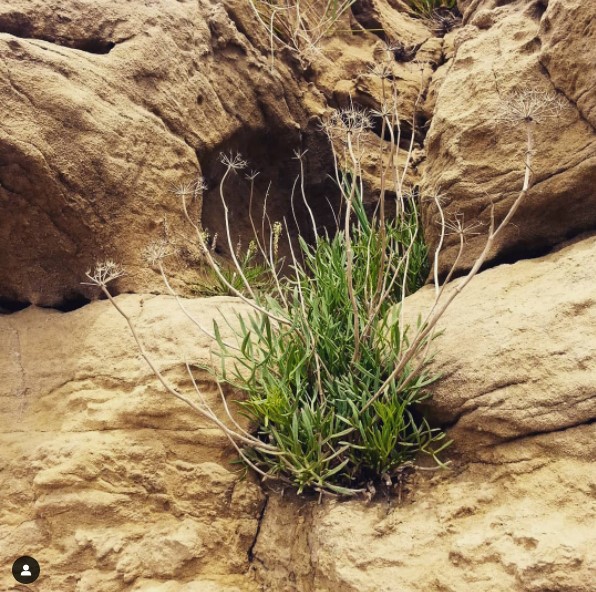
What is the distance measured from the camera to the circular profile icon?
2348 millimetres

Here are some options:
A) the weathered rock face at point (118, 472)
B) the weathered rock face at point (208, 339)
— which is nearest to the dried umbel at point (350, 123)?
the weathered rock face at point (208, 339)

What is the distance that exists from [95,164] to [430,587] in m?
2.43

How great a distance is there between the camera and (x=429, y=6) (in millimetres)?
5418

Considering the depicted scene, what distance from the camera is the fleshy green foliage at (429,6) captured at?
17.6ft

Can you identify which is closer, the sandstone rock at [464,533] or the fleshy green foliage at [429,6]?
the sandstone rock at [464,533]

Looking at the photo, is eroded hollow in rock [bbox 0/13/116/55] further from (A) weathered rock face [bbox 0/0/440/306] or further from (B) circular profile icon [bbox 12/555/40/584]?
(B) circular profile icon [bbox 12/555/40/584]

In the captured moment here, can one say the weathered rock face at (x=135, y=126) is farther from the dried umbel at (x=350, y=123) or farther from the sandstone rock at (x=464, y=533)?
the sandstone rock at (x=464, y=533)

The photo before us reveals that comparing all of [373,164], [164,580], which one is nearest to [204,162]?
[373,164]

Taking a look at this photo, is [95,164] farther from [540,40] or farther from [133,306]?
[540,40]

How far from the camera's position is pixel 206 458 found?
8.80ft

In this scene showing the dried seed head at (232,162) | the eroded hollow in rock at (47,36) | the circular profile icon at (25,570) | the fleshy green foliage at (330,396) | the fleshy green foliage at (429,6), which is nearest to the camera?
the circular profile icon at (25,570)

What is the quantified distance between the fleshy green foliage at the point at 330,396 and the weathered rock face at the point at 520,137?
674 millimetres

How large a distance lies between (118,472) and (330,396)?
2.93 feet

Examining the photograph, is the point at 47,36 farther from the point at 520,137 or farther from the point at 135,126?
the point at 520,137
